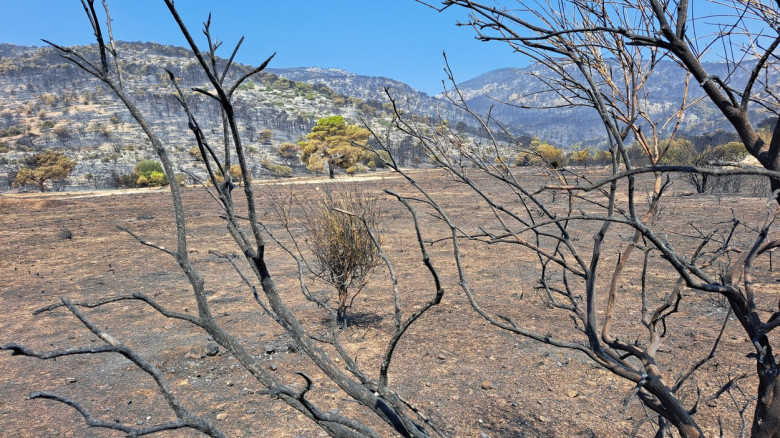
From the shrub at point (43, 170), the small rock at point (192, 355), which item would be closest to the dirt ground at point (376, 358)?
the small rock at point (192, 355)

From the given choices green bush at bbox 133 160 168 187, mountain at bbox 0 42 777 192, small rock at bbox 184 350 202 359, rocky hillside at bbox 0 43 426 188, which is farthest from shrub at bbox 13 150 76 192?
small rock at bbox 184 350 202 359

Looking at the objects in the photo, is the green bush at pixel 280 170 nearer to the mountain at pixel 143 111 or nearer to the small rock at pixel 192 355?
the mountain at pixel 143 111

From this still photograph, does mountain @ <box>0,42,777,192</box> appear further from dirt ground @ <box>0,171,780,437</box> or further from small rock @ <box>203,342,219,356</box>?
small rock @ <box>203,342,219,356</box>

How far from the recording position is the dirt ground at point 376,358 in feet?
10.7

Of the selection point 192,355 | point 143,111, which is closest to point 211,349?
point 192,355

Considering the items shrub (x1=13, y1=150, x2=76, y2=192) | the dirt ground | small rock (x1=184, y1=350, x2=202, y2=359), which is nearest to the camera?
the dirt ground

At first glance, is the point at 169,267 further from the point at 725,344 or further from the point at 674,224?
the point at 674,224

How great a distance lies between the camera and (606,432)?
118 inches

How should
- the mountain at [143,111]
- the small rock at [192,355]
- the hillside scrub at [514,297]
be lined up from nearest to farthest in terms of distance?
the hillside scrub at [514,297]
the small rock at [192,355]
the mountain at [143,111]

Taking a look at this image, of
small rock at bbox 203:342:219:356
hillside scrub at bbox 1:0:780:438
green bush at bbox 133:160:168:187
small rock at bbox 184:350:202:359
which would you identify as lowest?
green bush at bbox 133:160:168:187

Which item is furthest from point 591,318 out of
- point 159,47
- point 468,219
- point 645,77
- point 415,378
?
point 159,47

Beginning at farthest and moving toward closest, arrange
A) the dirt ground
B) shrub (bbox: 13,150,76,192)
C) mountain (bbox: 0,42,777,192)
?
mountain (bbox: 0,42,777,192) < shrub (bbox: 13,150,76,192) < the dirt ground

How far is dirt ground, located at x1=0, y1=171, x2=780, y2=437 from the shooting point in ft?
10.7

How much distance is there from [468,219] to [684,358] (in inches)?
387
